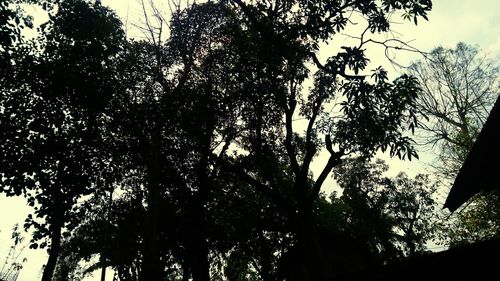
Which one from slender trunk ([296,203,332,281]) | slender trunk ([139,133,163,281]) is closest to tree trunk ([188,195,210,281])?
slender trunk ([296,203,332,281])

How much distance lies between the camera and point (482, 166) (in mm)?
5695

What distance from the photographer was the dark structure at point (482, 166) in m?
4.69

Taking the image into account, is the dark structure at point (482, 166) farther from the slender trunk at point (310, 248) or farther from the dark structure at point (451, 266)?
the slender trunk at point (310, 248)

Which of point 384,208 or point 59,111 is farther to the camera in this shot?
point 384,208

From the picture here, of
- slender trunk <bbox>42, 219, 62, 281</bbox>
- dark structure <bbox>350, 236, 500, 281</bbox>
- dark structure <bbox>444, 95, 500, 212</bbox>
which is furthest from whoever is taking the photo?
slender trunk <bbox>42, 219, 62, 281</bbox>

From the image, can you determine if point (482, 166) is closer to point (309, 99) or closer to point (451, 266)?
point (451, 266)

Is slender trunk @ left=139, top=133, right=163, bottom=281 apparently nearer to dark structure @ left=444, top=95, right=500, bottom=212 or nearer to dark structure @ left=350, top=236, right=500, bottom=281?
Result: dark structure @ left=350, top=236, right=500, bottom=281

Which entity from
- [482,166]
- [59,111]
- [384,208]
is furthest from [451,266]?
[384,208]

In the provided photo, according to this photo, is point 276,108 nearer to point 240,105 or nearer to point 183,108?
point 240,105

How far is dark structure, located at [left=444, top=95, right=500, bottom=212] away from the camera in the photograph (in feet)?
15.4

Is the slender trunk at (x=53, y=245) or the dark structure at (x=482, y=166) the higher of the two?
the slender trunk at (x=53, y=245)

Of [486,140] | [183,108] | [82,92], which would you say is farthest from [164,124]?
[486,140]

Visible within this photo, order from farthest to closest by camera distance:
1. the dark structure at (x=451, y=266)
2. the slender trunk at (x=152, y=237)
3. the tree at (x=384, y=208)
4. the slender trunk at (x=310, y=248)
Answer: the tree at (x=384, y=208), the slender trunk at (x=310, y=248), the slender trunk at (x=152, y=237), the dark structure at (x=451, y=266)

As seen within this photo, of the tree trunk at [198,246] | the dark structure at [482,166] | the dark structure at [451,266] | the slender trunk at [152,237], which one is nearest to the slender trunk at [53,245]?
the slender trunk at [152,237]
